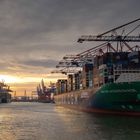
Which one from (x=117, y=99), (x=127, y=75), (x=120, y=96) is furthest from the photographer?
(x=127, y=75)

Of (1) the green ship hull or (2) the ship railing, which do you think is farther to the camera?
(2) the ship railing

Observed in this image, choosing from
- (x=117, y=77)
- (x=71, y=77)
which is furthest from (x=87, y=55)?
(x=117, y=77)

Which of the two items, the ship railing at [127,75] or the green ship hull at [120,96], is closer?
the green ship hull at [120,96]

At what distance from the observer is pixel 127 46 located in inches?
3585

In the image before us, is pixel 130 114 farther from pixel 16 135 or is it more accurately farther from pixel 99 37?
pixel 16 135

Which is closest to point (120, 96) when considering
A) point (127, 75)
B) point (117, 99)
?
point (117, 99)

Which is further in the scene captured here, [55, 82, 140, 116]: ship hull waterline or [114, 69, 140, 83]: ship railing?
[114, 69, 140, 83]: ship railing

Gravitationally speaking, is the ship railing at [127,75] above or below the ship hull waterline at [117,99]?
above

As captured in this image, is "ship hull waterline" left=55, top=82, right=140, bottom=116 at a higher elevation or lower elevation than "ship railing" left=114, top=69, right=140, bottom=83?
lower

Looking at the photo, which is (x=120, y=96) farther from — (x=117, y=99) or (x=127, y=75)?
(x=127, y=75)

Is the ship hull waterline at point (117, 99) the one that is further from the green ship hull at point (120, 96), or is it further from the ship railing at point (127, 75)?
the ship railing at point (127, 75)

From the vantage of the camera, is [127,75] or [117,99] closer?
[117,99]

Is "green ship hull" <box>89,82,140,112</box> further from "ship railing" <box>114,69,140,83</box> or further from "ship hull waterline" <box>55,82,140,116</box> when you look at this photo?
"ship railing" <box>114,69,140,83</box>

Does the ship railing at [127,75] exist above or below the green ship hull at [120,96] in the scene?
above
